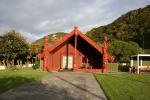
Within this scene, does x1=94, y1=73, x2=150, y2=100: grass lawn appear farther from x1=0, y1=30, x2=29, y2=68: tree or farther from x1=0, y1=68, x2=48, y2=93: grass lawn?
x1=0, y1=30, x2=29, y2=68: tree

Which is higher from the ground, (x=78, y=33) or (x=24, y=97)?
(x=78, y=33)

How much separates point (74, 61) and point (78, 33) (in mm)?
3657

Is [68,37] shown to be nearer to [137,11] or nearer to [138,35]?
[138,35]

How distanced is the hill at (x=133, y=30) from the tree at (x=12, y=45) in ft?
110

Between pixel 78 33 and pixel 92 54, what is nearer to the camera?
pixel 78 33

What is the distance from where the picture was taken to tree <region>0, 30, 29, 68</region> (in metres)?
43.5

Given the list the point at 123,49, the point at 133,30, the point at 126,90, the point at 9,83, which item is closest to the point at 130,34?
the point at 133,30

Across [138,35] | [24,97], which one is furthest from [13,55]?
[138,35]

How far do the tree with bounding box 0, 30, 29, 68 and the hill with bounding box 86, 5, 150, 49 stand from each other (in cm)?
3348

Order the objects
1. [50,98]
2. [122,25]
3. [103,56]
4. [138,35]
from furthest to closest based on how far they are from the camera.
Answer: [122,25], [138,35], [103,56], [50,98]

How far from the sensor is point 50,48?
35906 millimetres

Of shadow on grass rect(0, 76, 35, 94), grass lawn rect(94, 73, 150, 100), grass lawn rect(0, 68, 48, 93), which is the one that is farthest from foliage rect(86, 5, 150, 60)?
shadow on grass rect(0, 76, 35, 94)

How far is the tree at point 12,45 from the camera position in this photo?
43.5m

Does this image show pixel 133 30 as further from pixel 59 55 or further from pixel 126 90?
pixel 126 90
